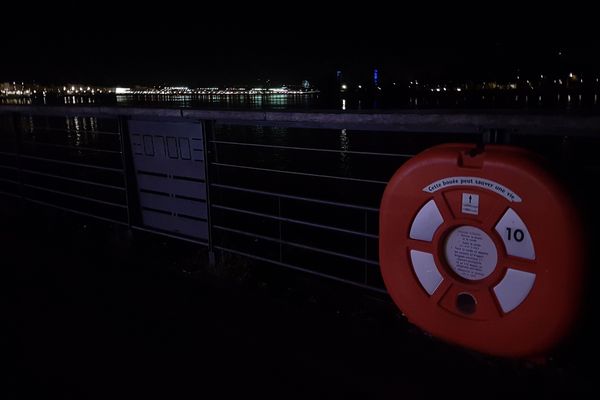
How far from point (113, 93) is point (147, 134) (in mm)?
190081

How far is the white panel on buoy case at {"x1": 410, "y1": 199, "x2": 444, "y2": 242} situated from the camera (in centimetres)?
206

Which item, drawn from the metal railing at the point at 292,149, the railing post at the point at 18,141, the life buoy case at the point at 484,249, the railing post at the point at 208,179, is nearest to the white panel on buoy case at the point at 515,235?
the life buoy case at the point at 484,249

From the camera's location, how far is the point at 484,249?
1987mm

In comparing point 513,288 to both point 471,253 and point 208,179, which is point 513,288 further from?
point 208,179

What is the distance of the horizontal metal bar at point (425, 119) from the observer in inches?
73.1

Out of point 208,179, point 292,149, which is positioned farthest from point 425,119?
point 292,149

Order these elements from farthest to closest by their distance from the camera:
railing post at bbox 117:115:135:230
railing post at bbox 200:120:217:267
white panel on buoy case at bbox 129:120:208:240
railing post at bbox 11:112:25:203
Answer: railing post at bbox 11:112:25:203 → railing post at bbox 117:115:135:230 → white panel on buoy case at bbox 129:120:208:240 → railing post at bbox 200:120:217:267

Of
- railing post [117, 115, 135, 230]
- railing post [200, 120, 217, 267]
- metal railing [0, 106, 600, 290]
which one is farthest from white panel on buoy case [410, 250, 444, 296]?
railing post [117, 115, 135, 230]

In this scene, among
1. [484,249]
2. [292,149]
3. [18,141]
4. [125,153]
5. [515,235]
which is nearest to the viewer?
[515,235]

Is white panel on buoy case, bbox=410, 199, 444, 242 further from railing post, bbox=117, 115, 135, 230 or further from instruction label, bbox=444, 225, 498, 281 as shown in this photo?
railing post, bbox=117, 115, 135, 230

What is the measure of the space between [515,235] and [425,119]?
0.61 metres

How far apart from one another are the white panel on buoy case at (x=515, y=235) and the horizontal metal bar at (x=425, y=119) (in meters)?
0.35

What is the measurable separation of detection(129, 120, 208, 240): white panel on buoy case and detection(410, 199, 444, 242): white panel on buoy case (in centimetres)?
168

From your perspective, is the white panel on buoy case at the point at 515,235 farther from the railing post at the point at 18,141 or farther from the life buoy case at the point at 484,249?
the railing post at the point at 18,141
